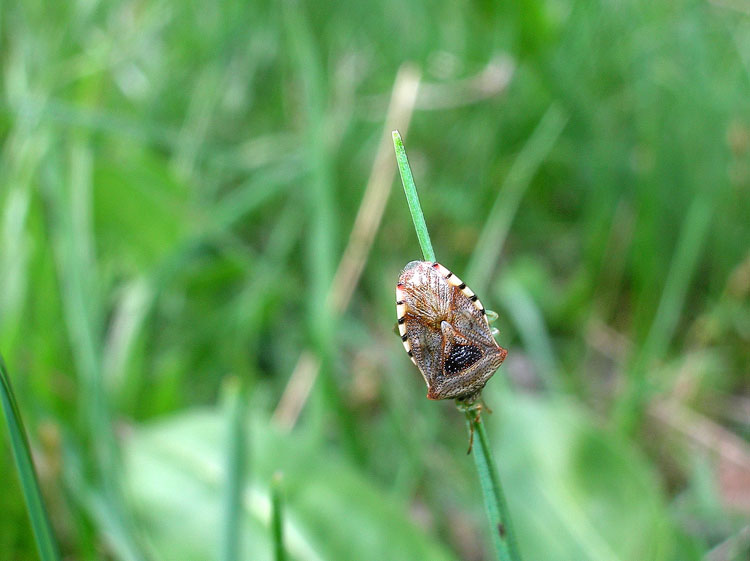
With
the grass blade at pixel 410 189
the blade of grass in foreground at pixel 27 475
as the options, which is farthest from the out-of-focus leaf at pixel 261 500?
the grass blade at pixel 410 189

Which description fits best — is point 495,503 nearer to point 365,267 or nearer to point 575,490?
point 575,490

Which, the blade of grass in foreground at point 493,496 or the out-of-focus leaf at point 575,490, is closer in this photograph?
the blade of grass in foreground at point 493,496

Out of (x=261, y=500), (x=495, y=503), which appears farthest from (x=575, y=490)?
(x=495, y=503)

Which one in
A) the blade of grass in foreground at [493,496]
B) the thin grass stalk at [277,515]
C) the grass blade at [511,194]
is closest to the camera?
the blade of grass in foreground at [493,496]

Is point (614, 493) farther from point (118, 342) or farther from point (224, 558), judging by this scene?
point (118, 342)

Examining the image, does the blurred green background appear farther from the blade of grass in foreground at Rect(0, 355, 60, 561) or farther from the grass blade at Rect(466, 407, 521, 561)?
the grass blade at Rect(466, 407, 521, 561)

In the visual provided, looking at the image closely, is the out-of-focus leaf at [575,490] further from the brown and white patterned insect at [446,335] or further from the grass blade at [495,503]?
the grass blade at [495,503]

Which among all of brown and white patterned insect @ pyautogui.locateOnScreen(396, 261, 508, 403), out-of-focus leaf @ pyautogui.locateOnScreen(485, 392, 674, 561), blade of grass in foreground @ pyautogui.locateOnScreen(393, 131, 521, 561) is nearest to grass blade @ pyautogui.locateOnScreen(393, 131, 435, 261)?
blade of grass in foreground @ pyautogui.locateOnScreen(393, 131, 521, 561)
